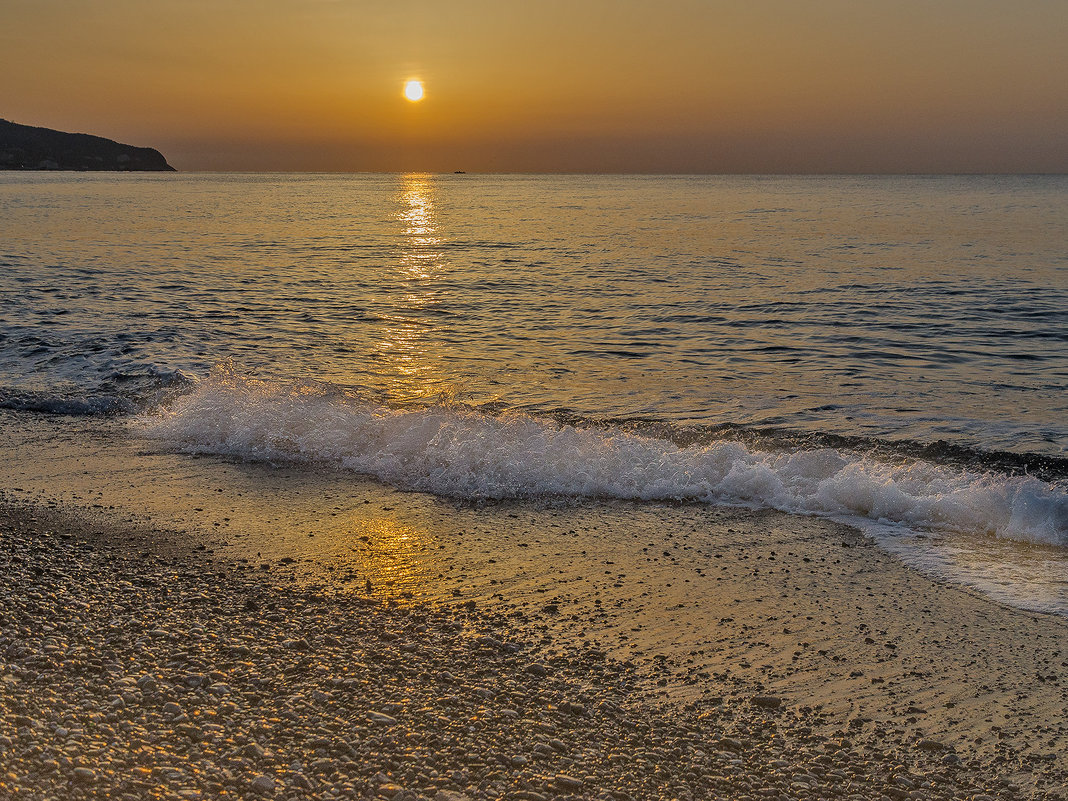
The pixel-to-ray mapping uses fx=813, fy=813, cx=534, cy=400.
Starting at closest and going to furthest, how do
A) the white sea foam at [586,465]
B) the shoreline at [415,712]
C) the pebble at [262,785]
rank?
the pebble at [262,785] < the shoreline at [415,712] < the white sea foam at [586,465]

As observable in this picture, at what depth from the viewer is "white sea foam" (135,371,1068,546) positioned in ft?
26.7

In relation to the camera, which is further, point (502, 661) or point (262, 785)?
point (502, 661)

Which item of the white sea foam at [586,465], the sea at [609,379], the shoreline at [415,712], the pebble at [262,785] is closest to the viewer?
the pebble at [262,785]

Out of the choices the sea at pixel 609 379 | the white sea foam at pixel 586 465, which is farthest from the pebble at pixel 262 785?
the white sea foam at pixel 586 465

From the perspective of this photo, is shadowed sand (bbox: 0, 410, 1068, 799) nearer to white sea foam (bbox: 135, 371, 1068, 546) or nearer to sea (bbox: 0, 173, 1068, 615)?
white sea foam (bbox: 135, 371, 1068, 546)

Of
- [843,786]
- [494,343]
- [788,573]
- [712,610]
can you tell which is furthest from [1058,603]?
[494,343]

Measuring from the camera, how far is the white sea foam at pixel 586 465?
320 inches

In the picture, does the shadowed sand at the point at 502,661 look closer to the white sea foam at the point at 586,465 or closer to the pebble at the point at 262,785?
the pebble at the point at 262,785

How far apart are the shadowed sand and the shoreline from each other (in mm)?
16

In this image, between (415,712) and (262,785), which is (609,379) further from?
(262,785)

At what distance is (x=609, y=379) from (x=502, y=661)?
31.2 ft

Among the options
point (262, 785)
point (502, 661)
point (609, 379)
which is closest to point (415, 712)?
point (502, 661)

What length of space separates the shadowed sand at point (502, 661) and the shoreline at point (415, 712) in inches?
0.6

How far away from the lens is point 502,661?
5262 millimetres
